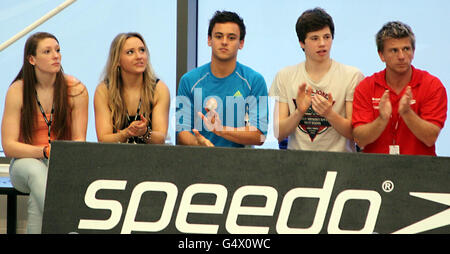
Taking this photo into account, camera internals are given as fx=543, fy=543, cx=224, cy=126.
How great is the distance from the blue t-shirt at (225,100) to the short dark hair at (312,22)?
394mm

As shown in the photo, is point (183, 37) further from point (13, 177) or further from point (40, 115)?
point (13, 177)

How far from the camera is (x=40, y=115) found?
328 cm

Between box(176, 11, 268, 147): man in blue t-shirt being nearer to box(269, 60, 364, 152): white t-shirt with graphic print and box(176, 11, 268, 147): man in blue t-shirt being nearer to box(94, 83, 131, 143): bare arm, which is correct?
box(269, 60, 364, 152): white t-shirt with graphic print

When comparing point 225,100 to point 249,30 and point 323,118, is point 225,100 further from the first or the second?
point 249,30

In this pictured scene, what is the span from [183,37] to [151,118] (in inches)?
42.8

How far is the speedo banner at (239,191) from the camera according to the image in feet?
6.76

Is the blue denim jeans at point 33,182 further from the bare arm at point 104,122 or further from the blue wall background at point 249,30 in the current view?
the blue wall background at point 249,30

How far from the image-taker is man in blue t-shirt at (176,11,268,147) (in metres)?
3.31

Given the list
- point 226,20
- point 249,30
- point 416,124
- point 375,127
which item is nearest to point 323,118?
point 375,127

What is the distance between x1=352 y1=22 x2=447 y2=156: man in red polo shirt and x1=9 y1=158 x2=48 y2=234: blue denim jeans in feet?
5.86

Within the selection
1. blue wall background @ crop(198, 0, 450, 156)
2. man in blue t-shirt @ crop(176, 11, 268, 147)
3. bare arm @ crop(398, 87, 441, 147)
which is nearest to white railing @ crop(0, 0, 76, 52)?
man in blue t-shirt @ crop(176, 11, 268, 147)

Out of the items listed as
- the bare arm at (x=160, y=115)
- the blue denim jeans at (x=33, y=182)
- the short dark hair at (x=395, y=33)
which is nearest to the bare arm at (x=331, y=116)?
the short dark hair at (x=395, y=33)

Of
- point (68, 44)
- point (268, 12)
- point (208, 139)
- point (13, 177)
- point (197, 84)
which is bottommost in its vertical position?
point (13, 177)
